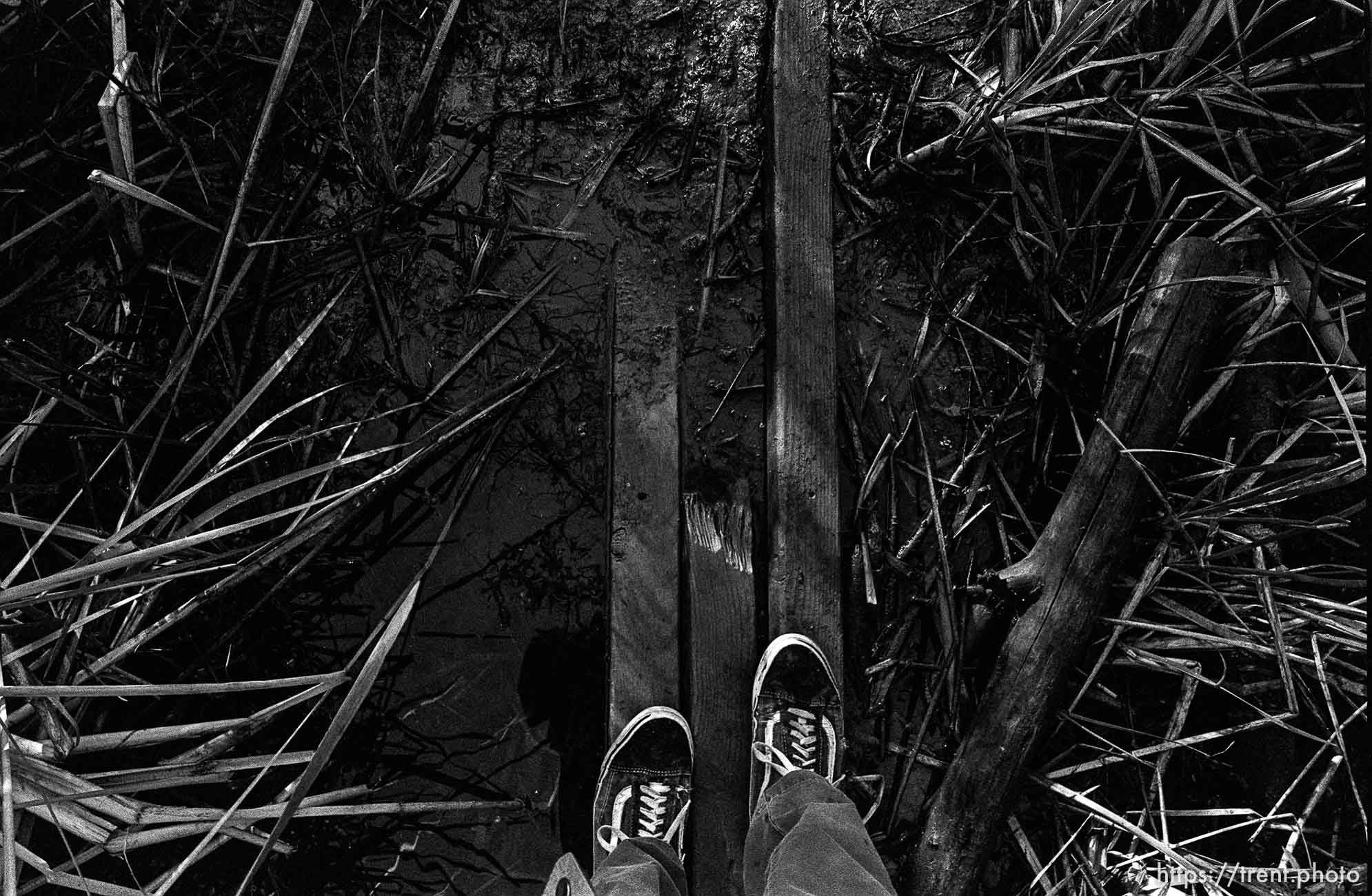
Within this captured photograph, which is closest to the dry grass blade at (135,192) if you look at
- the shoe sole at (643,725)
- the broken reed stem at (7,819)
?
the broken reed stem at (7,819)

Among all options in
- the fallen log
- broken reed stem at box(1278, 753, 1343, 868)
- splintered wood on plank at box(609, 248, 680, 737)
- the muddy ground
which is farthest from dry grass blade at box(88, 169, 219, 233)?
broken reed stem at box(1278, 753, 1343, 868)

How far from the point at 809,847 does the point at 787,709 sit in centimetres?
38

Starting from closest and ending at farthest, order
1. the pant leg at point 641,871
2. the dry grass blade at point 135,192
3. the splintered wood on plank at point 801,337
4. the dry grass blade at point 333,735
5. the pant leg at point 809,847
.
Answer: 1. the dry grass blade at point 333,735
2. the pant leg at point 809,847
3. the pant leg at point 641,871
4. the dry grass blade at point 135,192
5. the splintered wood on plank at point 801,337

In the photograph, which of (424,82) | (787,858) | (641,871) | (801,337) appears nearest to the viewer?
(787,858)

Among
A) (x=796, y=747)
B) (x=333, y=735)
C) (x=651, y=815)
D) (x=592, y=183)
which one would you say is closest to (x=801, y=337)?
(x=592, y=183)

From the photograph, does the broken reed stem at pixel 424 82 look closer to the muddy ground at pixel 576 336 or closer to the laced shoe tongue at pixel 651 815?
the muddy ground at pixel 576 336

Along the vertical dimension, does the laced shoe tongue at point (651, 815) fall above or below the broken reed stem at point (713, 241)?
below

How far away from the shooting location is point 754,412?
7.49 feet

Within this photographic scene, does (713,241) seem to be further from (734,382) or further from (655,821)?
(655,821)

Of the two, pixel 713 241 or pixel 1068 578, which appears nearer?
pixel 1068 578

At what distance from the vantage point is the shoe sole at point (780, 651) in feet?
6.59

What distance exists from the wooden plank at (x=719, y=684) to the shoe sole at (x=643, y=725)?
4 cm

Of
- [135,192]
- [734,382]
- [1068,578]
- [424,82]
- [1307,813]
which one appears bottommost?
[1307,813]

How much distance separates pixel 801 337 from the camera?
7.01 feet
